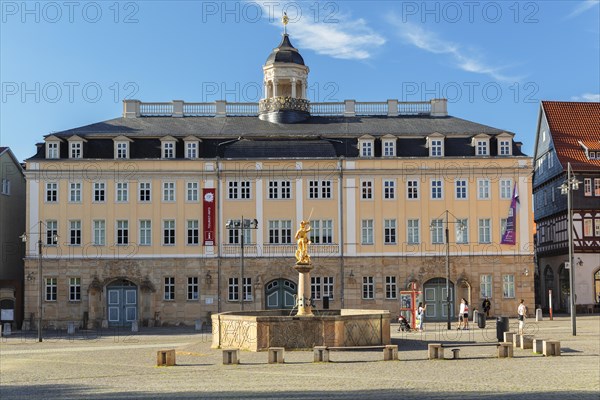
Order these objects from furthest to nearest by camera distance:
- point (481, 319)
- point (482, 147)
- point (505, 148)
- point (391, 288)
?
point (505, 148) → point (482, 147) → point (391, 288) → point (481, 319)

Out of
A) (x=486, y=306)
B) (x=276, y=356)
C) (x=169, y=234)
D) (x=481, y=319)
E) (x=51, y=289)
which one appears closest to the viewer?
(x=276, y=356)

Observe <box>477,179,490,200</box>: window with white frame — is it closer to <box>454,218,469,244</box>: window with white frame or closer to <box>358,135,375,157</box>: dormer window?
<box>454,218,469,244</box>: window with white frame

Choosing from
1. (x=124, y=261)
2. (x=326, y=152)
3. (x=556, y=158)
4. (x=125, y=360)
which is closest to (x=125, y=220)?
(x=124, y=261)

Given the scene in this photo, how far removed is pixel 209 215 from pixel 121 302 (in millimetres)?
7504

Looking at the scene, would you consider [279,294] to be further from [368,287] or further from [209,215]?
[209,215]

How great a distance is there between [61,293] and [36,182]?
6996 millimetres

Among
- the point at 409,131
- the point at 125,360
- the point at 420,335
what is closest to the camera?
the point at 125,360

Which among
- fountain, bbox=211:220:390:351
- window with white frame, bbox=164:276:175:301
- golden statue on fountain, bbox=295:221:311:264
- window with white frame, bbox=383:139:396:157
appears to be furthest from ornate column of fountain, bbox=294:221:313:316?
window with white frame, bbox=383:139:396:157

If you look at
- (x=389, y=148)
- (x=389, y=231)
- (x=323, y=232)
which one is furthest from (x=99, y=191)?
(x=389, y=148)

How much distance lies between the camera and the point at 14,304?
55.9 meters

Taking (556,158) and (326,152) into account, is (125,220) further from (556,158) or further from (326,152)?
(556,158)

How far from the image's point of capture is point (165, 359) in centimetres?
2930

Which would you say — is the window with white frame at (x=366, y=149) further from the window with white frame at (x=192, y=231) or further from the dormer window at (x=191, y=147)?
the window with white frame at (x=192, y=231)

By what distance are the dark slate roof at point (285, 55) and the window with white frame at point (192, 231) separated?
13911mm
